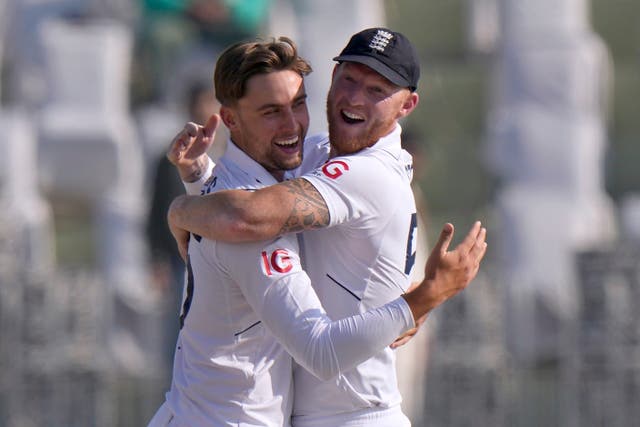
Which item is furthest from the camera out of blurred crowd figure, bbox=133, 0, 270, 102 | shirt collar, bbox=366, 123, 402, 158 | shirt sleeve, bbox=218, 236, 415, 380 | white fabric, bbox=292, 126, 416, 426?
blurred crowd figure, bbox=133, 0, 270, 102

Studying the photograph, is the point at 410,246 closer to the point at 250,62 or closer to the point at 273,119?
the point at 273,119

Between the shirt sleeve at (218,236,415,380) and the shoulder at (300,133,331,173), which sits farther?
the shoulder at (300,133,331,173)

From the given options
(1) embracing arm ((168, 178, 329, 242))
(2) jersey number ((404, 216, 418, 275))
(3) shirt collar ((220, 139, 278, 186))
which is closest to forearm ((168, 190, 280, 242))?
(1) embracing arm ((168, 178, 329, 242))

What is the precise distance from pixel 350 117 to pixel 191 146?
20.0 inches

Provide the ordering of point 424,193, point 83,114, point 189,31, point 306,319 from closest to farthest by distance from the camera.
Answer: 1. point 306,319
2. point 83,114
3. point 189,31
4. point 424,193

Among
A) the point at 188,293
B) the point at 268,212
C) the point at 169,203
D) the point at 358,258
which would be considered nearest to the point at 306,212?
the point at 268,212

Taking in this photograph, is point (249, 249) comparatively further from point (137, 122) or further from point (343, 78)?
point (137, 122)

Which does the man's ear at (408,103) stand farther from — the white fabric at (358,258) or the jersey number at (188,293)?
the jersey number at (188,293)

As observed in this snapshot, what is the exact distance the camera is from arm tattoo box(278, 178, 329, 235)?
3744 millimetres

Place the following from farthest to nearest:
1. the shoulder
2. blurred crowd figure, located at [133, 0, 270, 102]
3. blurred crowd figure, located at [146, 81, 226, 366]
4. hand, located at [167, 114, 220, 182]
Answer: blurred crowd figure, located at [133, 0, 270, 102] → blurred crowd figure, located at [146, 81, 226, 366] → hand, located at [167, 114, 220, 182] → the shoulder

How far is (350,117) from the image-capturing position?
390 centimetres

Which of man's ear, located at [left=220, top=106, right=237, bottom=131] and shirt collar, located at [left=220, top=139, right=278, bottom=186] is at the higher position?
man's ear, located at [left=220, top=106, right=237, bottom=131]

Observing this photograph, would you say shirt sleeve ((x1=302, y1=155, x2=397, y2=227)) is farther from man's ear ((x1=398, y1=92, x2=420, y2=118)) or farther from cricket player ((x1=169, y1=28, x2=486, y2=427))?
man's ear ((x1=398, y1=92, x2=420, y2=118))

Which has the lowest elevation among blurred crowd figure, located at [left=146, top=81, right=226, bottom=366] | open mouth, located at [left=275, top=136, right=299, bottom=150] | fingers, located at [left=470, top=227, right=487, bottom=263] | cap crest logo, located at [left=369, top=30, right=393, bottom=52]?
blurred crowd figure, located at [left=146, top=81, right=226, bottom=366]
